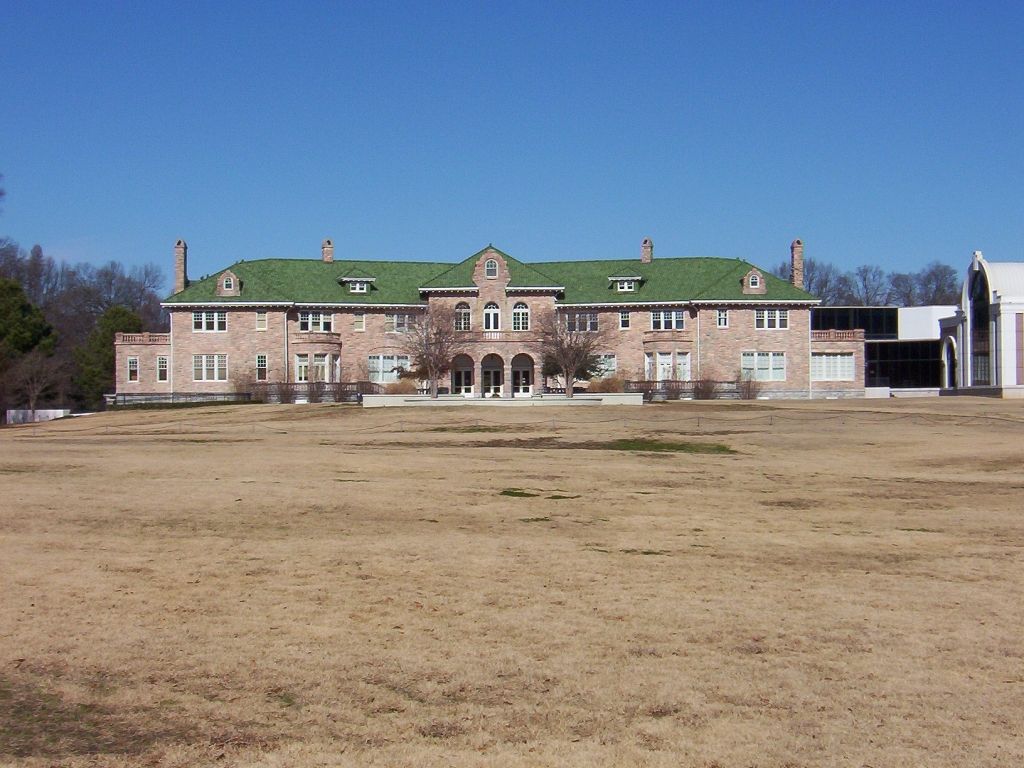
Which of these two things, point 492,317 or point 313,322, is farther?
point 313,322

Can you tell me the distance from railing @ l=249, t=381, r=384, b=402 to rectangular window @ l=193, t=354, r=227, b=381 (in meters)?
3.49

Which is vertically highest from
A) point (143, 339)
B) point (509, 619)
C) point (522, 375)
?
point (143, 339)

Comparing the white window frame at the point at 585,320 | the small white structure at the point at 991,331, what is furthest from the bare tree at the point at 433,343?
the small white structure at the point at 991,331

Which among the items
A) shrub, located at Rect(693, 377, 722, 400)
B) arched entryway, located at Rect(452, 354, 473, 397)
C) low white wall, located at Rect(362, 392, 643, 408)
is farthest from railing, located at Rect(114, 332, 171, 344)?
shrub, located at Rect(693, 377, 722, 400)

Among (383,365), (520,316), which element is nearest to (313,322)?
(383,365)

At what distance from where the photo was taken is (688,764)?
6.61 meters

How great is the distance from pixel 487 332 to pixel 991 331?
3511 centimetres

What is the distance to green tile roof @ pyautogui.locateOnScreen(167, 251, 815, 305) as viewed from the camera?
7319cm

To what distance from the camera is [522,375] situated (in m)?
74.5

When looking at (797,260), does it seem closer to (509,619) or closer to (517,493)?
(517,493)

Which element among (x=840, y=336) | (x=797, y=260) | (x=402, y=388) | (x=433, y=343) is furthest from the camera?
(x=797, y=260)

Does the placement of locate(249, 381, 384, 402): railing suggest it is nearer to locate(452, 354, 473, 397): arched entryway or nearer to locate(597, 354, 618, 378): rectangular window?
locate(452, 354, 473, 397): arched entryway

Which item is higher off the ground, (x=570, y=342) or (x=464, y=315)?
(x=464, y=315)

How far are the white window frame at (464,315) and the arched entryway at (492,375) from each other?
8.77ft
